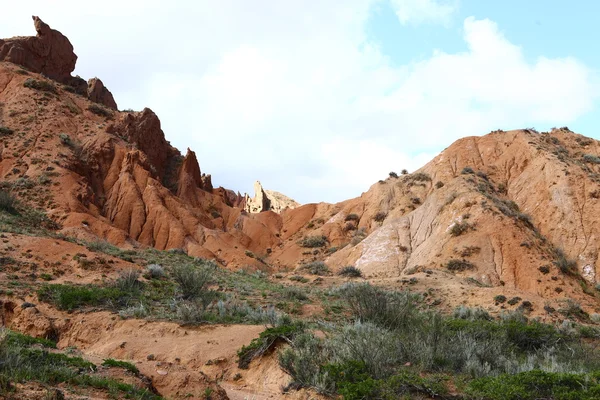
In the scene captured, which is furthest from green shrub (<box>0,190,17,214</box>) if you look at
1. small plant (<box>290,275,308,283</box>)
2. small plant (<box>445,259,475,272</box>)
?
small plant (<box>445,259,475,272</box>)

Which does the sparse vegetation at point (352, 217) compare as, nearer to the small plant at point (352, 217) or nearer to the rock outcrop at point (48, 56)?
the small plant at point (352, 217)

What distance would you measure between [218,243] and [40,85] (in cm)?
2753

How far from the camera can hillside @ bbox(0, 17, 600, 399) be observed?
49.9 feet

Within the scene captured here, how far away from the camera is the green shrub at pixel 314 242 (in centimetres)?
5928

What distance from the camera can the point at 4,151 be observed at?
44.8m

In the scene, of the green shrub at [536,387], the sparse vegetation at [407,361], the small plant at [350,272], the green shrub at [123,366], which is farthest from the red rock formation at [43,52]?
the green shrub at [536,387]

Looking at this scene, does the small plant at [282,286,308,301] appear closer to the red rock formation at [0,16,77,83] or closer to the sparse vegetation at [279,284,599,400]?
the sparse vegetation at [279,284,599,400]

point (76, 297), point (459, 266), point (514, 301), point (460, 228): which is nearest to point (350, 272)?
point (459, 266)

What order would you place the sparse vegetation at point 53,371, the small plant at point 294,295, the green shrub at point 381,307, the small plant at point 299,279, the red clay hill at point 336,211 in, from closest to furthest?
the sparse vegetation at point 53,371 < the green shrub at point 381,307 < the small plant at point 294,295 < the small plant at point 299,279 < the red clay hill at point 336,211

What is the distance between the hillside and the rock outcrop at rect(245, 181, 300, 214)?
19647 millimetres

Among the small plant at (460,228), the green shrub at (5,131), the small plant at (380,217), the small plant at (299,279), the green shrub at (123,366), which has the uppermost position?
the small plant at (380,217)

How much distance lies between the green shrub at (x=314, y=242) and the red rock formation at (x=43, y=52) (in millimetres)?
38447

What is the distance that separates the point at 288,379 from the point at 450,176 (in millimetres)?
47533

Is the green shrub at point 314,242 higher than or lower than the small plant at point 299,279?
higher
